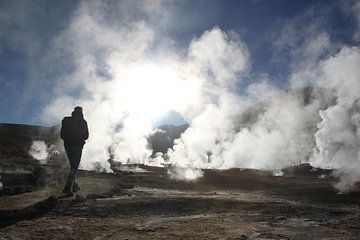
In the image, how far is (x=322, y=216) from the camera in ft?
22.1

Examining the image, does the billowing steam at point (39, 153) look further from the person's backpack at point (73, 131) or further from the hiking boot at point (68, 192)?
the hiking boot at point (68, 192)

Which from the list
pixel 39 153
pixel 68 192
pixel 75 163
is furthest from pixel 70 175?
pixel 39 153

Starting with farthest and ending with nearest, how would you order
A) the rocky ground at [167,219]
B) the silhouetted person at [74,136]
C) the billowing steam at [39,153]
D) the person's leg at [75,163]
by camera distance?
1. the billowing steam at [39,153]
2. the silhouetted person at [74,136]
3. the person's leg at [75,163]
4. the rocky ground at [167,219]

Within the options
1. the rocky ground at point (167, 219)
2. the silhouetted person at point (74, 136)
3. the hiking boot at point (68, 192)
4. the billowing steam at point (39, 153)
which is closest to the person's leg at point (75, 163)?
the silhouetted person at point (74, 136)

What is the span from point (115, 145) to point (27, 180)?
42.1 m

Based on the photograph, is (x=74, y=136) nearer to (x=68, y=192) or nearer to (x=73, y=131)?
(x=73, y=131)

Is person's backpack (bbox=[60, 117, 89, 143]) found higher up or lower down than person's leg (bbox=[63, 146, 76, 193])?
higher up

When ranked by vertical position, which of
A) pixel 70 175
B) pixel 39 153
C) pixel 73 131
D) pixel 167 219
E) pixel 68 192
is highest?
pixel 39 153

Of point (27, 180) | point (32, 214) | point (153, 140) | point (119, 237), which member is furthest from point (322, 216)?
point (153, 140)

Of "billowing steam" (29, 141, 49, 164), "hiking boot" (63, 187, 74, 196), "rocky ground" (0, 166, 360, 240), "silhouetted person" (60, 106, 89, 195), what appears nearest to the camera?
"rocky ground" (0, 166, 360, 240)

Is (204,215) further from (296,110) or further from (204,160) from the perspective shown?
(296,110)

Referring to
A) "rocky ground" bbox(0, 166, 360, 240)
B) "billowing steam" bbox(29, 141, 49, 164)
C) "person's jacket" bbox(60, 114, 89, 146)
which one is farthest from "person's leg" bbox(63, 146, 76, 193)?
"billowing steam" bbox(29, 141, 49, 164)

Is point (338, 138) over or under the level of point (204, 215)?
over

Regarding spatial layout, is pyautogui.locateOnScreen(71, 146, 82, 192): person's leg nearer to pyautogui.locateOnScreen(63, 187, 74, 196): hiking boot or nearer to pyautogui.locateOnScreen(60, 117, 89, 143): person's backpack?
pyautogui.locateOnScreen(60, 117, 89, 143): person's backpack
